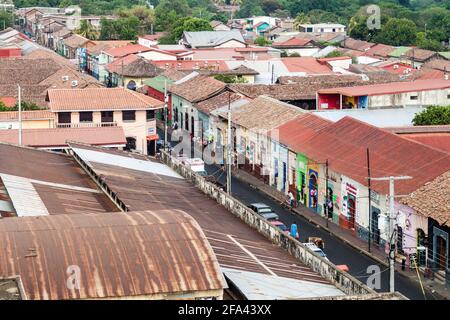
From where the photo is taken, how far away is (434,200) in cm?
3312

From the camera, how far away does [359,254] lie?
118 feet

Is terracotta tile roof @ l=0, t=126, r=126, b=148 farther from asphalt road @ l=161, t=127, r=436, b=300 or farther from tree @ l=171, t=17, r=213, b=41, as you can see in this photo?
tree @ l=171, t=17, r=213, b=41

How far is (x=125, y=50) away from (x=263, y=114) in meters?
49.0

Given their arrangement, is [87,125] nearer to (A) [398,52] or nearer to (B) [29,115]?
(B) [29,115]

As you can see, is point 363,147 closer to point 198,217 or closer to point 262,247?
point 198,217

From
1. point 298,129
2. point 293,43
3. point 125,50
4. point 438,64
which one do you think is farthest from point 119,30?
point 298,129

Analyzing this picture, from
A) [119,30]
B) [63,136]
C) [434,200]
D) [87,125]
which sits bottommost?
[119,30]

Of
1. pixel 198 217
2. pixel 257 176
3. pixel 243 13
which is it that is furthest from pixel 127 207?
pixel 243 13

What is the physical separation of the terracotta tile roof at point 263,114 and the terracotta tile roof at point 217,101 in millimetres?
2822

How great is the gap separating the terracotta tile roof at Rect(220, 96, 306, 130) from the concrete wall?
17267 mm

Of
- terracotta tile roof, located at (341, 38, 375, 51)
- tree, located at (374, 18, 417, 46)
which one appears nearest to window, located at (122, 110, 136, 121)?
terracotta tile roof, located at (341, 38, 375, 51)

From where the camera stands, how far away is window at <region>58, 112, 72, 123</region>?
55688 millimetres
